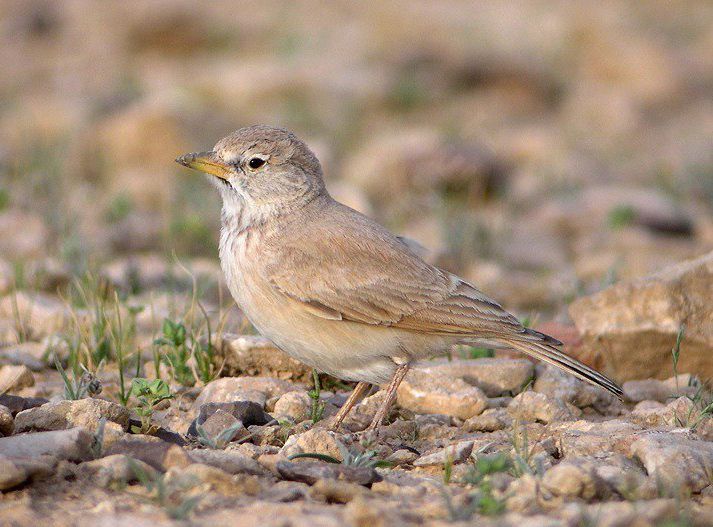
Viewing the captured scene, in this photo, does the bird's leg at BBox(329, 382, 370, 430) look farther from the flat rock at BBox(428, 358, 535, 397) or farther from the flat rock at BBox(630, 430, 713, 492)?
the flat rock at BBox(630, 430, 713, 492)

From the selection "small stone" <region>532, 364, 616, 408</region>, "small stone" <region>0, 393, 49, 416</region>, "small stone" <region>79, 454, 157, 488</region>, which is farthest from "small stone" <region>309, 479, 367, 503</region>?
"small stone" <region>532, 364, 616, 408</region>

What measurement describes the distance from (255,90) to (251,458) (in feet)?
31.5

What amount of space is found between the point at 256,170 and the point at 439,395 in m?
1.48

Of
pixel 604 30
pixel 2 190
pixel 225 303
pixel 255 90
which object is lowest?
pixel 225 303

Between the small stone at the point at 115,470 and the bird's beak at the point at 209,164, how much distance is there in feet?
6.57

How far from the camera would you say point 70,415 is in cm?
414

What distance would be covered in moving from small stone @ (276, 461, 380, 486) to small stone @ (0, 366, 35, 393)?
1815 mm

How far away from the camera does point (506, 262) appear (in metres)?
8.63

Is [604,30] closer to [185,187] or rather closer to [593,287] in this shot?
[185,187]

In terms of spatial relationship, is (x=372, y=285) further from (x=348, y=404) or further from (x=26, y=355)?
(x=26, y=355)

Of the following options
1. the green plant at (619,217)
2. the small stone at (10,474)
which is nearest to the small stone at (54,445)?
the small stone at (10,474)

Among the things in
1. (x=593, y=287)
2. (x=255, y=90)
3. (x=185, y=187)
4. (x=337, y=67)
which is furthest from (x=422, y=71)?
(x=593, y=287)

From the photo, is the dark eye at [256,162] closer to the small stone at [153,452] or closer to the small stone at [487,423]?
the small stone at [487,423]

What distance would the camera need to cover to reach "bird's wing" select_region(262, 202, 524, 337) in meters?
4.77
